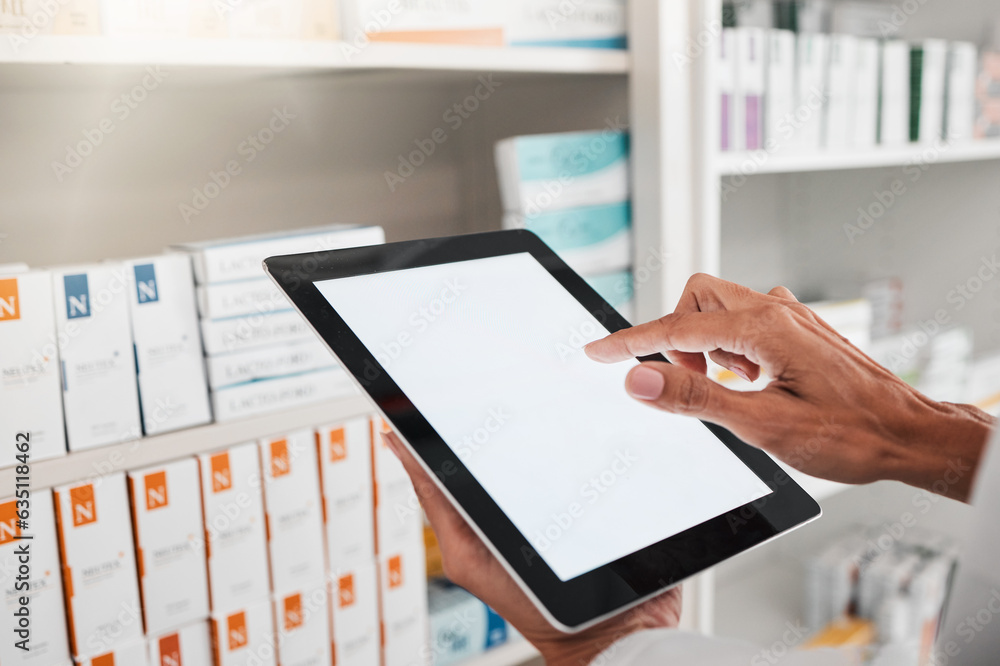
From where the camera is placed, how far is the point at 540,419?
0.57 m

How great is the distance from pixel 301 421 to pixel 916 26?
1572mm

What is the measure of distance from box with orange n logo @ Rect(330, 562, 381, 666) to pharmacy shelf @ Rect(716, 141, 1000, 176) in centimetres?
73

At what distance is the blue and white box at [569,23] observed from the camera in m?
0.95

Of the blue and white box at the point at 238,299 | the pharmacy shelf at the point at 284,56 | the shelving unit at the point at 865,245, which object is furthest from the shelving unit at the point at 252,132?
the shelving unit at the point at 865,245

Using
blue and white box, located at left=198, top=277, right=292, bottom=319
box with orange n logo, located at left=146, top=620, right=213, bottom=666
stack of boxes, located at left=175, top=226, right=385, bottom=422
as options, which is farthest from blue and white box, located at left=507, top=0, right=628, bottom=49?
box with orange n logo, located at left=146, top=620, right=213, bottom=666

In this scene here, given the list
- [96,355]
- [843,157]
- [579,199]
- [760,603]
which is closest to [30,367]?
[96,355]

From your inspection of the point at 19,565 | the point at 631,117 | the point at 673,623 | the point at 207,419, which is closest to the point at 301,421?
the point at 207,419

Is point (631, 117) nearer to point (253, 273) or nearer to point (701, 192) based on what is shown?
point (701, 192)

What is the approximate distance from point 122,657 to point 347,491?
28 centimetres

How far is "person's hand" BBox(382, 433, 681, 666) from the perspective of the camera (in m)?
0.54

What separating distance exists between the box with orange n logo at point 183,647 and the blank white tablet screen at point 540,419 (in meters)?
0.47

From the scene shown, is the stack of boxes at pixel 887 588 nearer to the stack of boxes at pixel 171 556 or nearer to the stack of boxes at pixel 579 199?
the stack of boxes at pixel 579 199

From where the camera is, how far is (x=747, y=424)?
22.8 inches

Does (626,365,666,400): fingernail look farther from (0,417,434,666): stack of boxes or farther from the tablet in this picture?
(0,417,434,666): stack of boxes
